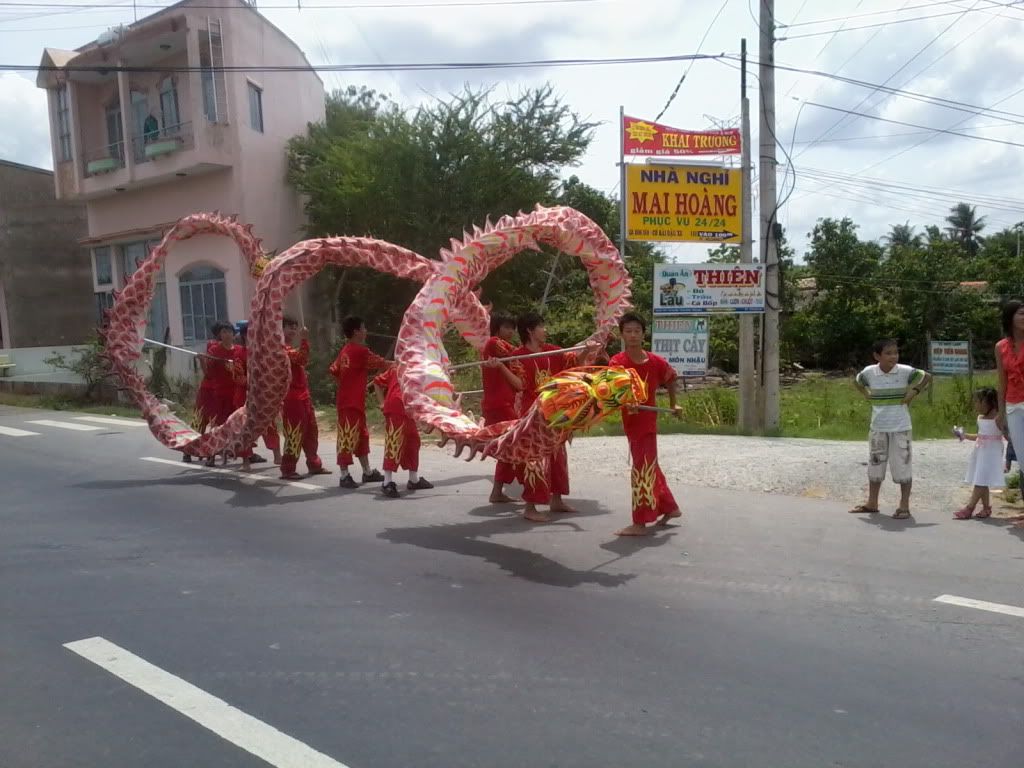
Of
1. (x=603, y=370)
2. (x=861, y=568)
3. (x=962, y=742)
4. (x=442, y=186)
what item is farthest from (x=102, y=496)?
(x=442, y=186)

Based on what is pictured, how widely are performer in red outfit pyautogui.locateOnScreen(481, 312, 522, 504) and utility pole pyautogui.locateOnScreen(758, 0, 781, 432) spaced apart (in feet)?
19.1

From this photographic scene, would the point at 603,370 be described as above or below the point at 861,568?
above

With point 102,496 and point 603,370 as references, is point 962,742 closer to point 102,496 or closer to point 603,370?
point 603,370

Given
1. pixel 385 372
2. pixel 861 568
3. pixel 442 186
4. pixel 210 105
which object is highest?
pixel 210 105

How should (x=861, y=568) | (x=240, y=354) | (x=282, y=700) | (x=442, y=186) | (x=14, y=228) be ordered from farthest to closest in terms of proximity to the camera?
(x=14, y=228)
(x=442, y=186)
(x=240, y=354)
(x=861, y=568)
(x=282, y=700)

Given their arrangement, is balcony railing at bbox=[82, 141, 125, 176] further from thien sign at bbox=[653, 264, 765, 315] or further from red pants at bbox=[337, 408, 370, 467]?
red pants at bbox=[337, 408, 370, 467]

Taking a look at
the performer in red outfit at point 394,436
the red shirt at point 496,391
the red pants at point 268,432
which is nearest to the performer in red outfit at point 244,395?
the red pants at point 268,432

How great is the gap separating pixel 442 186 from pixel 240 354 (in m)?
10.6

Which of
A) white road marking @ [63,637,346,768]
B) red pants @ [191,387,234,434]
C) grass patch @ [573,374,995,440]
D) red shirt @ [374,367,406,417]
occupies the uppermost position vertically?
red shirt @ [374,367,406,417]

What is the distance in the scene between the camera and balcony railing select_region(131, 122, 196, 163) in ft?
67.9

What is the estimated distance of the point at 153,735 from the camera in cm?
346

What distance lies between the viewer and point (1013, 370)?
21.4 feet

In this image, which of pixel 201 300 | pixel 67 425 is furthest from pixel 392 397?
pixel 201 300

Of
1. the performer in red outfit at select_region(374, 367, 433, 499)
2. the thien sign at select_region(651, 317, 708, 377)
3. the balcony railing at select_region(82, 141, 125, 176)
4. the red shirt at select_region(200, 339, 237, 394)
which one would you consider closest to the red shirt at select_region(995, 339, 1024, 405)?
the performer in red outfit at select_region(374, 367, 433, 499)
